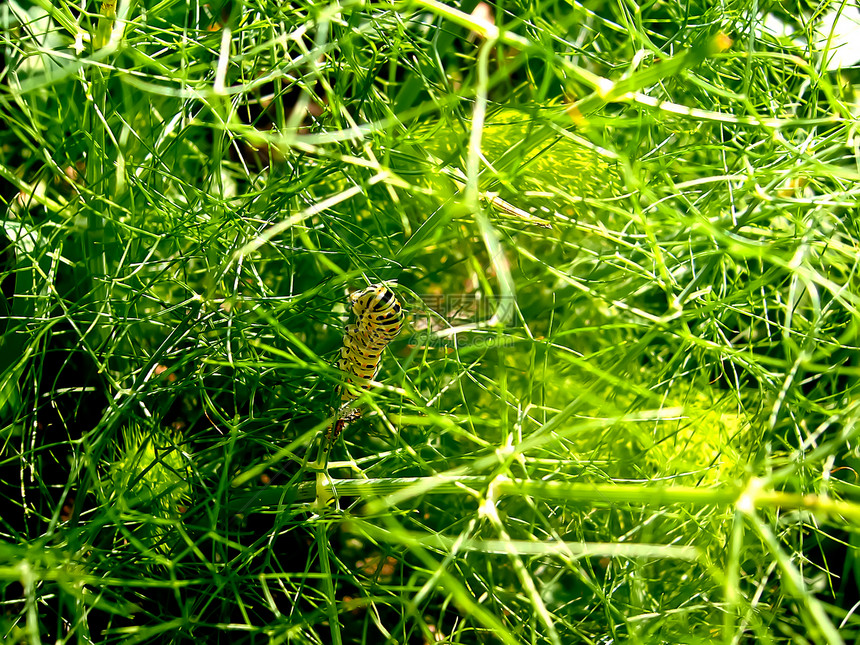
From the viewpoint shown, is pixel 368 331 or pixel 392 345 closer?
pixel 368 331

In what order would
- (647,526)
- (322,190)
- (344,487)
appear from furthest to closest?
Result: (322,190), (647,526), (344,487)

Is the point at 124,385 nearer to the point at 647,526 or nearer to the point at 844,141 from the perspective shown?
the point at 647,526

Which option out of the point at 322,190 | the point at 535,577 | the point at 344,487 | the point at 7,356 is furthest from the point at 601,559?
the point at 7,356

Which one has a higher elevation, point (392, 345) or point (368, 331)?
point (368, 331)
